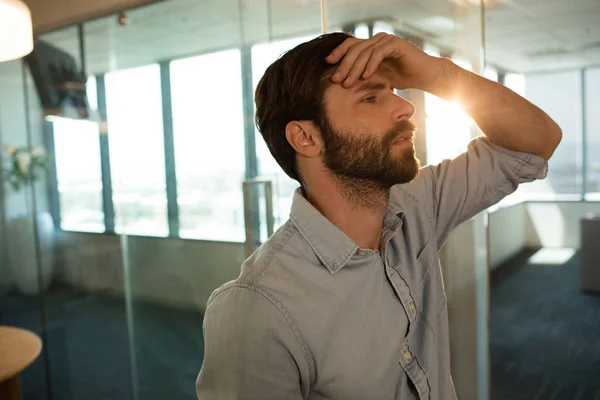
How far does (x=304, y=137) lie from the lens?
3.36 ft

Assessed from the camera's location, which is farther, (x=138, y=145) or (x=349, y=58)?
(x=138, y=145)

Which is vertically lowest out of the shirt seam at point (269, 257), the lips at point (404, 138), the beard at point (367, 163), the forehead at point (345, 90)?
the shirt seam at point (269, 257)

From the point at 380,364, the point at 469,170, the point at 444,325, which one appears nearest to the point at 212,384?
the point at 380,364

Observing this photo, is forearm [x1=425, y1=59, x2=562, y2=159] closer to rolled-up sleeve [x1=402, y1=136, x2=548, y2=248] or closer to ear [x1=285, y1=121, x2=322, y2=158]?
rolled-up sleeve [x1=402, y1=136, x2=548, y2=248]

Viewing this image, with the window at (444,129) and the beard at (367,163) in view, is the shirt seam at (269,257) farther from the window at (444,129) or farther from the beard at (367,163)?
the window at (444,129)

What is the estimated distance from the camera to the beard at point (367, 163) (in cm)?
97

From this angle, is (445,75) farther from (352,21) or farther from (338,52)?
(352,21)

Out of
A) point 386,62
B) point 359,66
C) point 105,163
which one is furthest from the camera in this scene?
point 105,163

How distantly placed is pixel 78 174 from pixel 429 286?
1610 millimetres

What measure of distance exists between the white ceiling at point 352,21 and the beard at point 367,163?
838 mm

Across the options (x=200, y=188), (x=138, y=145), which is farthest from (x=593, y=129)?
(x=138, y=145)

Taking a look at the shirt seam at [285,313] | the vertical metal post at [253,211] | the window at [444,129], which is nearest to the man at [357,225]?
the shirt seam at [285,313]

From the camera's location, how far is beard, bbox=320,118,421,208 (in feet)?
3.17

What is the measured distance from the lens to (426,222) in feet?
3.58
